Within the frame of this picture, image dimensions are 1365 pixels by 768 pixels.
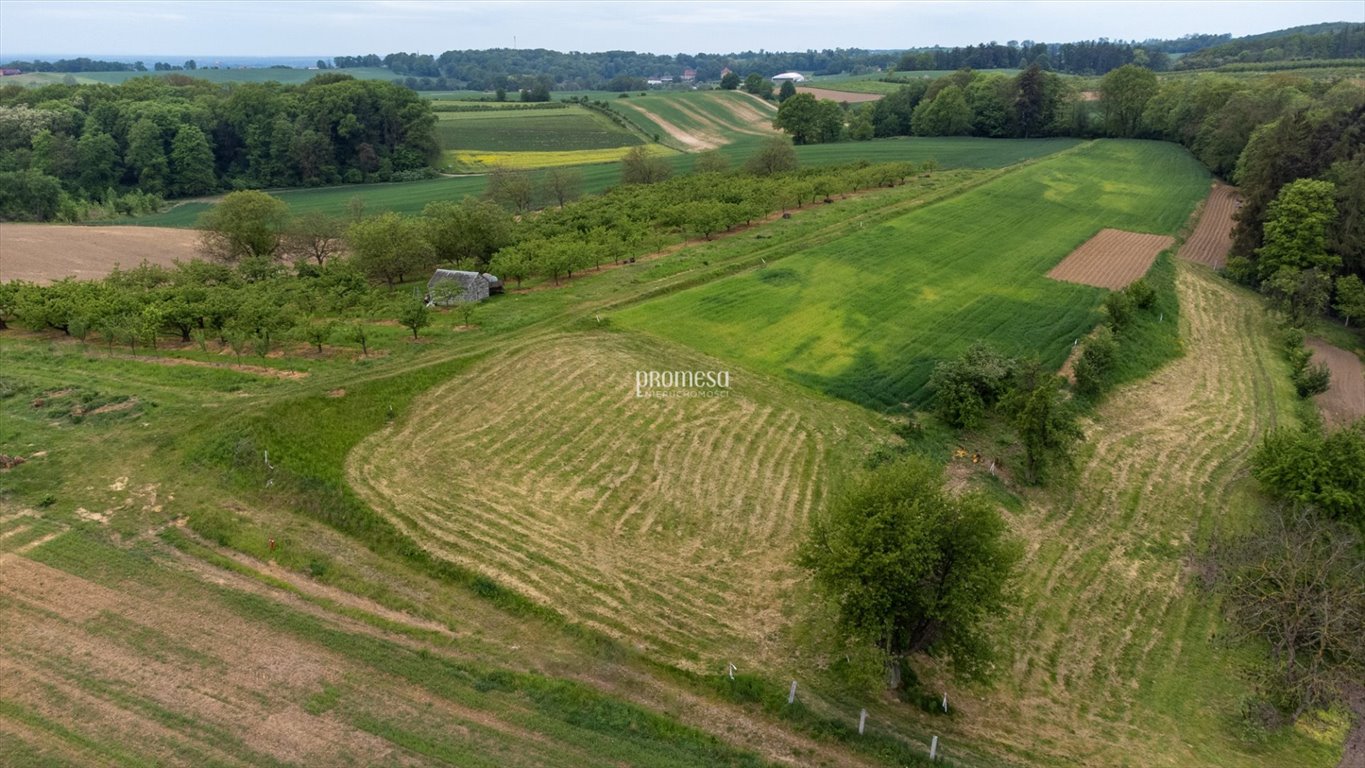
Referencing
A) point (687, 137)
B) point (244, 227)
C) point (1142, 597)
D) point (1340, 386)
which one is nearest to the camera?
point (1142, 597)

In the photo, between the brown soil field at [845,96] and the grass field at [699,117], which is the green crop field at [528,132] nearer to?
Result: the grass field at [699,117]

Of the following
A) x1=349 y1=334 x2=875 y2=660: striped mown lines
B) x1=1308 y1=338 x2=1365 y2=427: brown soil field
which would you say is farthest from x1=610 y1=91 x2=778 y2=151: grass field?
x1=349 y1=334 x2=875 y2=660: striped mown lines

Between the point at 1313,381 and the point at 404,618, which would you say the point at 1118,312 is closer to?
the point at 1313,381

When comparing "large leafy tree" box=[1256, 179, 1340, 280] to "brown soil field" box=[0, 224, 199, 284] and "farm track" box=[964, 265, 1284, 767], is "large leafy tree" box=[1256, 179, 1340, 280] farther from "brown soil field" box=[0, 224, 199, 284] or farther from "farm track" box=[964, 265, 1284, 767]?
"brown soil field" box=[0, 224, 199, 284]

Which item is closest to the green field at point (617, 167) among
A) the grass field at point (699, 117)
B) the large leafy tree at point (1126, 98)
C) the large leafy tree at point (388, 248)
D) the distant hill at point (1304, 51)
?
the large leafy tree at point (1126, 98)

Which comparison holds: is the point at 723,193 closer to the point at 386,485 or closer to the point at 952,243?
the point at 952,243

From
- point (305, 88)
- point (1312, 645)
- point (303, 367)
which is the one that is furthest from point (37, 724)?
point (305, 88)

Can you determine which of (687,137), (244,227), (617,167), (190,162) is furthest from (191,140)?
(687,137)
